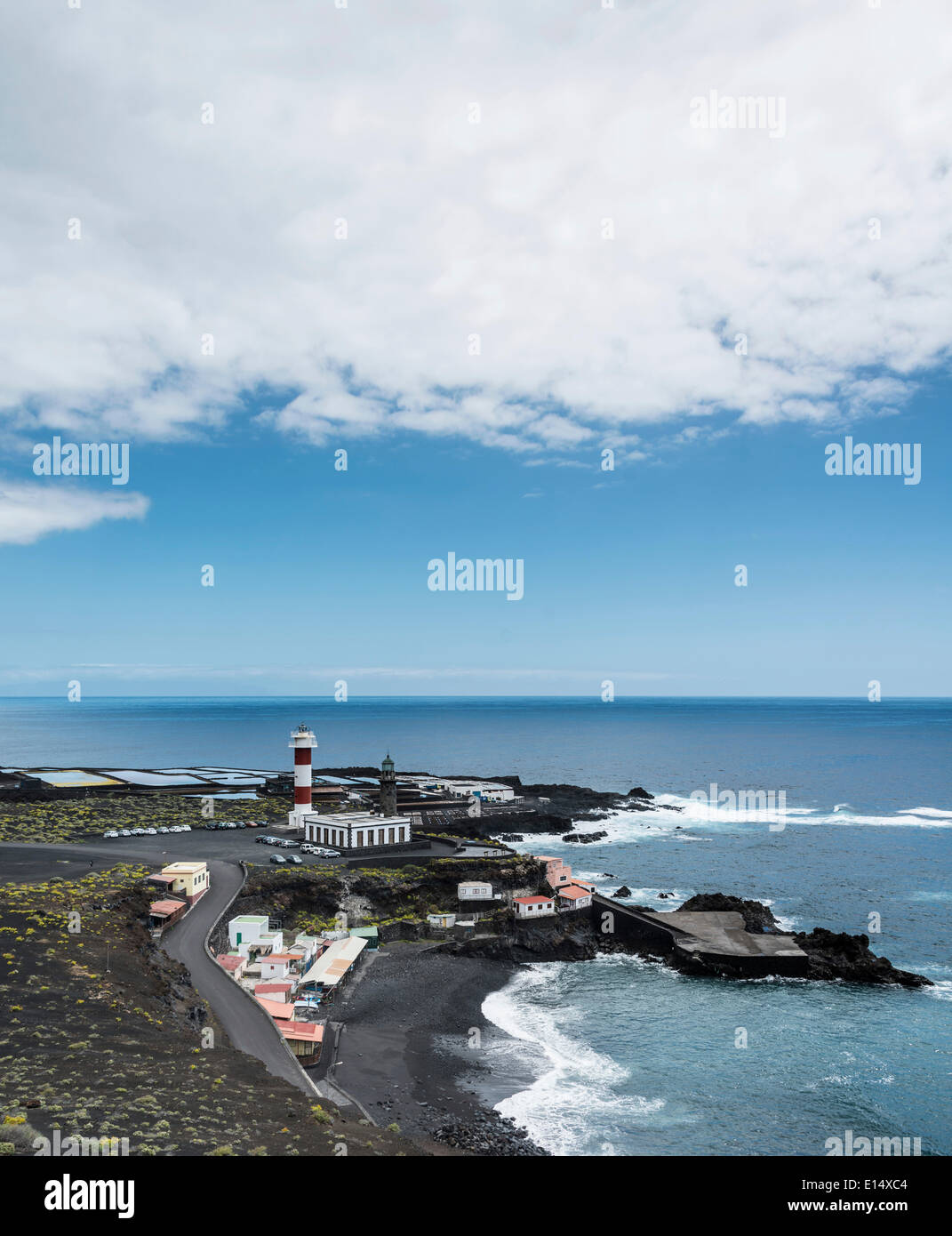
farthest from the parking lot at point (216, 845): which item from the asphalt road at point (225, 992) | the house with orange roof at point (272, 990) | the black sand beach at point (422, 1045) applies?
the house with orange roof at point (272, 990)

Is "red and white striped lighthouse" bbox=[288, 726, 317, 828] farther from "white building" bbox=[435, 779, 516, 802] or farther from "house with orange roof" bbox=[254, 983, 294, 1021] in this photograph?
"house with orange roof" bbox=[254, 983, 294, 1021]

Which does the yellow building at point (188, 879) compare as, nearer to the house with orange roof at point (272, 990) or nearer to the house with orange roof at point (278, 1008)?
the house with orange roof at point (272, 990)

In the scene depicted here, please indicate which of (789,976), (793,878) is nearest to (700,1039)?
(789,976)

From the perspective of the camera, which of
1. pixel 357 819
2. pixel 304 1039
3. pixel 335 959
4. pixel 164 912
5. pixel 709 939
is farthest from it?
pixel 357 819

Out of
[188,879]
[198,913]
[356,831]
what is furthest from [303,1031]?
[356,831]

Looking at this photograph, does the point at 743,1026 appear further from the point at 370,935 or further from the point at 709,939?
the point at 370,935

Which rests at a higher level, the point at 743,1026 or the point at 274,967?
the point at 274,967
